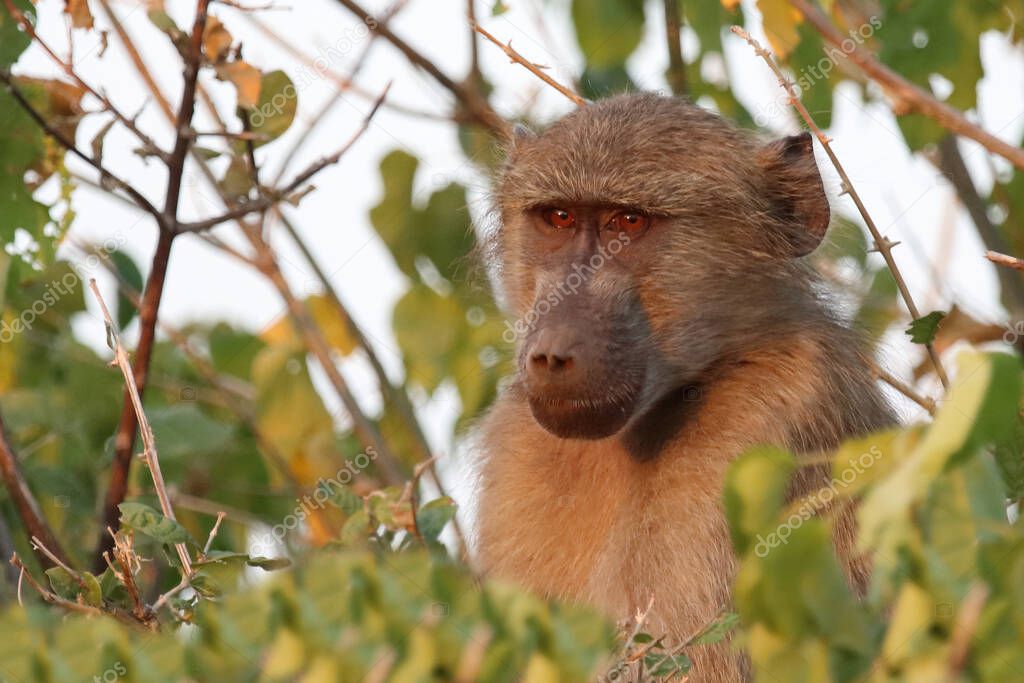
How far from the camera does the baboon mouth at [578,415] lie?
391 centimetres

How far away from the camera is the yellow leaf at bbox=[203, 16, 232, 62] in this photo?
381cm

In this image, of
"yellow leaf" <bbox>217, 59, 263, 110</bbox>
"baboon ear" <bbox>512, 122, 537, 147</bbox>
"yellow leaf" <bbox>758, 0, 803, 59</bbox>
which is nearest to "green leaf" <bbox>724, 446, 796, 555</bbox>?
"yellow leaf" <bbox>217, 59, 263, 110</bbox>

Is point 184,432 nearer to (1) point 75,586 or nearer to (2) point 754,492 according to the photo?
(1) point 75,586

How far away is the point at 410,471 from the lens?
632 cm

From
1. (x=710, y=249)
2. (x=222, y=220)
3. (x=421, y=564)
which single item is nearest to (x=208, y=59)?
(x=222, y=220)

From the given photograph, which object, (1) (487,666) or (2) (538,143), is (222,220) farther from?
(1) (487,666)

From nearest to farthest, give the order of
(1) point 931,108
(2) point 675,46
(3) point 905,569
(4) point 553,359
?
(3) point 905,569 → (1) point 931,108 → (4) point 553,359 → (2) point 675,46

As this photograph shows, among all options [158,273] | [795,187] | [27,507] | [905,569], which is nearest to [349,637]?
[905,569]

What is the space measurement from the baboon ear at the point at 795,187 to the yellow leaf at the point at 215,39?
6.05 ft

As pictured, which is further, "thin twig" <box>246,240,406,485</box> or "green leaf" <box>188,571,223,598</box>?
"thin twig" <box>246,240,406,485</box>

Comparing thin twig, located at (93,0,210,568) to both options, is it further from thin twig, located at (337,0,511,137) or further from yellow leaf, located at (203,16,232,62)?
thin twig, located at (337,0,511,137)

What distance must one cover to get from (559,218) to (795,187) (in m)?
0.80

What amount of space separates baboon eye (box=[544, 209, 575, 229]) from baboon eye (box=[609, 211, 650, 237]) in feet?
0.54

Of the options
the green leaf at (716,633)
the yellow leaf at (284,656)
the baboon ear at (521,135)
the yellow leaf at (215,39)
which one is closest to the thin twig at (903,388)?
the green leaf at (716,633)
